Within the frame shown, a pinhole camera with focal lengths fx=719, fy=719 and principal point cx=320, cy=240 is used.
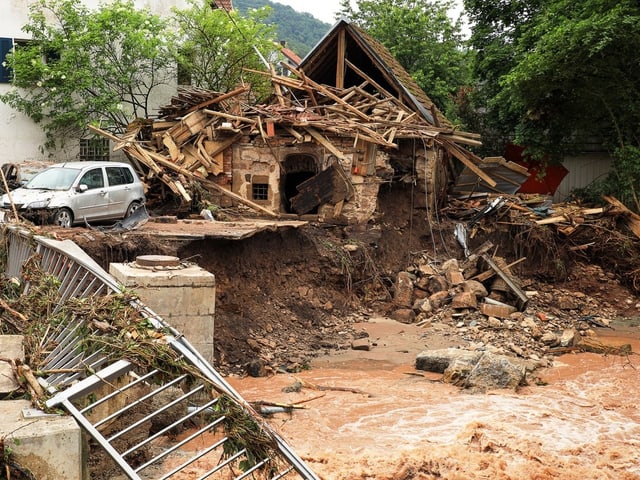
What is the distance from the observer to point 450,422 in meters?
10.6

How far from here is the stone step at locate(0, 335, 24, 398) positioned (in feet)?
18.4

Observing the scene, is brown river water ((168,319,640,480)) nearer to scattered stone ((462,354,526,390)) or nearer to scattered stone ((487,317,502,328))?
scattered stone ((462,354,526,390))

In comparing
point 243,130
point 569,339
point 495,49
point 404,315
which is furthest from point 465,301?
point 495,49

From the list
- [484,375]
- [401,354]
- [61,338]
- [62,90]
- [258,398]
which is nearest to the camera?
[61,338]

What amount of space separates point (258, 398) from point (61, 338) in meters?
4.90

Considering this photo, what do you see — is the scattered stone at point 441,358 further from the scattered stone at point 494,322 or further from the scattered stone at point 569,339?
the scattered stone at point 569,339

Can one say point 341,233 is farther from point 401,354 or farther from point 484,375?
point 484,375

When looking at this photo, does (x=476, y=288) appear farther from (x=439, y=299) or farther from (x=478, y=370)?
(x=478, y=370)

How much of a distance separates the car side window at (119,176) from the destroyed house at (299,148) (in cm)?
133

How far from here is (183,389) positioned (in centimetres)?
893

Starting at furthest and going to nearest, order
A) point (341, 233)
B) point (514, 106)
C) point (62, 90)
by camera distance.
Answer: point (62, 90), point (514, 106), point (341, 233)

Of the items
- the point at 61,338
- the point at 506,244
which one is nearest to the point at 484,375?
the point at 61,338

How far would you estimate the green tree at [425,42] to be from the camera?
3528 centimetres

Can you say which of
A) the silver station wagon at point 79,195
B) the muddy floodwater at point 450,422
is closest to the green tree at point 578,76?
the muddy floodwater at point 450,422
